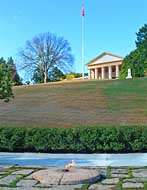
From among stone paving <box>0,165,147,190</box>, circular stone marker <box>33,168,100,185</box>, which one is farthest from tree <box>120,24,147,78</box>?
circular stone marker <box>33,168,100,185</box>

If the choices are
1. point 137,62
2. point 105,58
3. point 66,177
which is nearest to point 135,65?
point 137,62

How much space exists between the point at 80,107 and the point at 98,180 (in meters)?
14.2

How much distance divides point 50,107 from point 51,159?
11455 mm

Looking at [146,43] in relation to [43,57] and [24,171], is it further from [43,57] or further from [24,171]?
[24,171]

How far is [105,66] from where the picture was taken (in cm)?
7338

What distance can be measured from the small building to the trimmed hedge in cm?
6134

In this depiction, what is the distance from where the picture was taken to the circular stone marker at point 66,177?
5770 millimetres

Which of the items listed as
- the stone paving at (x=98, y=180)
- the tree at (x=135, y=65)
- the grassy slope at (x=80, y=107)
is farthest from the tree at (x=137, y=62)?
the stone paving at (x=98, y=180)

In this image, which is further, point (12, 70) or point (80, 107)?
point (80, 107)

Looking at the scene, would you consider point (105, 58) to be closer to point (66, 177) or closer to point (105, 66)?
point (105, 66)

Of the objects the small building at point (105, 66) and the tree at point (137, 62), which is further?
the small building at point (105, 66)

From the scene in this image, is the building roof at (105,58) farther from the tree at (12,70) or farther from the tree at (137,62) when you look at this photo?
the tree at (12,70)

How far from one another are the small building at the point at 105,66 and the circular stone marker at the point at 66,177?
215 ft

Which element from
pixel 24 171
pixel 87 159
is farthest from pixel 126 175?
pixel 87 159
